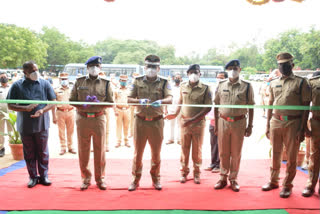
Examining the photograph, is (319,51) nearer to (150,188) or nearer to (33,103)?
(150,188)

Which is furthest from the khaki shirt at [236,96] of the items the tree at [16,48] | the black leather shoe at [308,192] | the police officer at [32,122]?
the tree at [16,48]

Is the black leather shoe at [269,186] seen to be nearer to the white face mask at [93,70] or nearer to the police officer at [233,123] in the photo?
the police officer at [233,123]

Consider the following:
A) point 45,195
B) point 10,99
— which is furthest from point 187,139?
point 10,99

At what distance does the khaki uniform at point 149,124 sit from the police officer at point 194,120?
39cm

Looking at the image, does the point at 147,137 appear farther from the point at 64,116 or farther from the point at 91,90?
the point at 64,116

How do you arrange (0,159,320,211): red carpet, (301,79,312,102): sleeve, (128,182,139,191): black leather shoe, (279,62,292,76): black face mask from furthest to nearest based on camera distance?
(128,182,139,191): black leather shoe, (279,62,292,76): black face mask, (301,79,312,102): sleeve, (0,159,320,211): red carpet

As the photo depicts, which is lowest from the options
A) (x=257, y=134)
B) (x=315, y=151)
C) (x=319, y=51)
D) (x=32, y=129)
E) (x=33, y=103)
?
(x=257, y=134)

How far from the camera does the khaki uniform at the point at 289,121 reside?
259 cm

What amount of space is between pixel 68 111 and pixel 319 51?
4513 mm

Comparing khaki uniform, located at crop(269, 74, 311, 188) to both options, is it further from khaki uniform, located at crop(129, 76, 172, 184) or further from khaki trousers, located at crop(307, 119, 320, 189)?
khaki uniform, located at crop(129, 76, 172, 184)

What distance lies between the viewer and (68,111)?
477cm

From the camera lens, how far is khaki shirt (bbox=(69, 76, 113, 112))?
9.53ft

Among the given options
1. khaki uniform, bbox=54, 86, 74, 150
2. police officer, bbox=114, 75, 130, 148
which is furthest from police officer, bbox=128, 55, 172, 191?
khaki uniform, bbox=54, 86, 74, 150

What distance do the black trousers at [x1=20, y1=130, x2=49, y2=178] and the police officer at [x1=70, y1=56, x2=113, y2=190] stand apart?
53 centimetres
